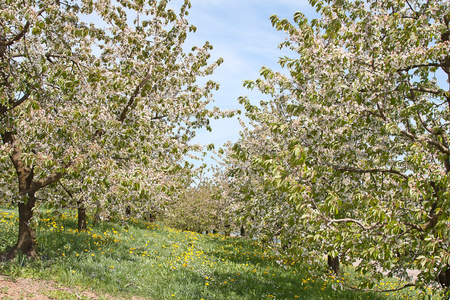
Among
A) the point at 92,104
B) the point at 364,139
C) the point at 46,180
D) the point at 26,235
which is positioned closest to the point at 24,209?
the point at 26,235

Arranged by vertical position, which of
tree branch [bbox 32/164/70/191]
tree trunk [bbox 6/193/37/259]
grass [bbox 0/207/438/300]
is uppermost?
tree branch [bbox 32/164/70/191]

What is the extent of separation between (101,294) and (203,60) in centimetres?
718

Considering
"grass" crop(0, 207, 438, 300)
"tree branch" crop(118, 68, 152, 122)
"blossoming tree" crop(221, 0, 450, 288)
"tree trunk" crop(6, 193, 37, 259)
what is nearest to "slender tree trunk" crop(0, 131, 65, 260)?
"tree trunk" crop(6, 193, 37, 259)

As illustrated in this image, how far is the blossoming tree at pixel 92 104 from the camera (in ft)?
22.6

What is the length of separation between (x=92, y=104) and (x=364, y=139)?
655cm

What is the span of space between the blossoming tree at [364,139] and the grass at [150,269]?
1994 mm

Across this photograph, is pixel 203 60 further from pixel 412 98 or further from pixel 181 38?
pixel 412 98

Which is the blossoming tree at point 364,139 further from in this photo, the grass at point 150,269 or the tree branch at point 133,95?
the tree branch at point 133,95

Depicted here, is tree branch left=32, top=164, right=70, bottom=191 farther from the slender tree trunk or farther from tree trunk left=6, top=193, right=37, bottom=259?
tree trunk left=6, top=193, right=37, bottom=259

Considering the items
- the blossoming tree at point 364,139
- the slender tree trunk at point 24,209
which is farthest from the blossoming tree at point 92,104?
the blossoming tree at point 364,139

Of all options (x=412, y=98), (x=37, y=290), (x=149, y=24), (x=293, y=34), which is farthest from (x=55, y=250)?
(x=412, y=98)

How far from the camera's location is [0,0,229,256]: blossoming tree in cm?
690

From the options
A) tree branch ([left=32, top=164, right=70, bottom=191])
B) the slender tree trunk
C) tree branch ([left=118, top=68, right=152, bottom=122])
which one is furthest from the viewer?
tree branch ([left=118, top=68, right=152, bottom=122])

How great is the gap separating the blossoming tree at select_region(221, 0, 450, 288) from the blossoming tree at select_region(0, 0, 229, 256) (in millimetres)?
2647
